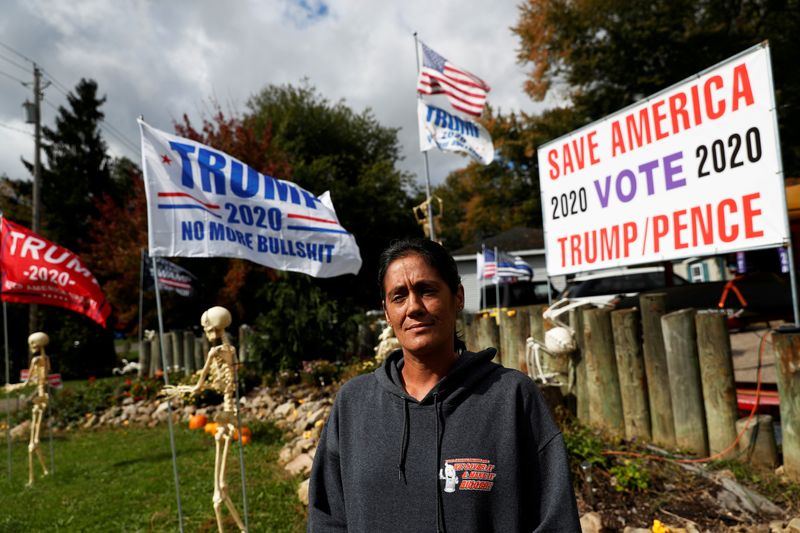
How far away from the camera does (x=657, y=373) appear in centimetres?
485

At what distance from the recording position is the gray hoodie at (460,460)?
5.38 ft

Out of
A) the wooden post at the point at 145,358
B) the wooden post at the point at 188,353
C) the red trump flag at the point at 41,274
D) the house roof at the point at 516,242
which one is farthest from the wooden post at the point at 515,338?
the house roof at the point at 516,242

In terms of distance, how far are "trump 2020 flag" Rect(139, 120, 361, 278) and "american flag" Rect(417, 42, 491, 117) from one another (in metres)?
5.66

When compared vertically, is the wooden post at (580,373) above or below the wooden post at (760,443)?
above

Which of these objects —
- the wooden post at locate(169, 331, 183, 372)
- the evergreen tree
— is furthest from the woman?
the evergreen tree

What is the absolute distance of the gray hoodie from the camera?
64.6 inches

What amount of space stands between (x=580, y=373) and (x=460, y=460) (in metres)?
4.35

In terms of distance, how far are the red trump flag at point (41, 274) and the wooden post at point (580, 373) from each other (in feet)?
18.2

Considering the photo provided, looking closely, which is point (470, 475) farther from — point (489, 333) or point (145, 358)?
point (145, 358)

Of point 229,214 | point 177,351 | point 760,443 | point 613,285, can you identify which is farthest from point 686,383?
point 177,351

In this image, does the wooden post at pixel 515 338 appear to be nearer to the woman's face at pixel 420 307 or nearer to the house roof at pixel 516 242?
the woman's face at pixel 420 307

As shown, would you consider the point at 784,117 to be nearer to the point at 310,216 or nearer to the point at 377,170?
the point at 377,170

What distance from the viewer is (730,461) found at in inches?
171

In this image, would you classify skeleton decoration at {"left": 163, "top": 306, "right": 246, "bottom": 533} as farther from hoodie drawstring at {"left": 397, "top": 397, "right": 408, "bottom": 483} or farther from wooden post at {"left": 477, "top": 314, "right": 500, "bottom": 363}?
wooden post at {"left": 477, "top": 314, "right": 500, "bottom": 363}
